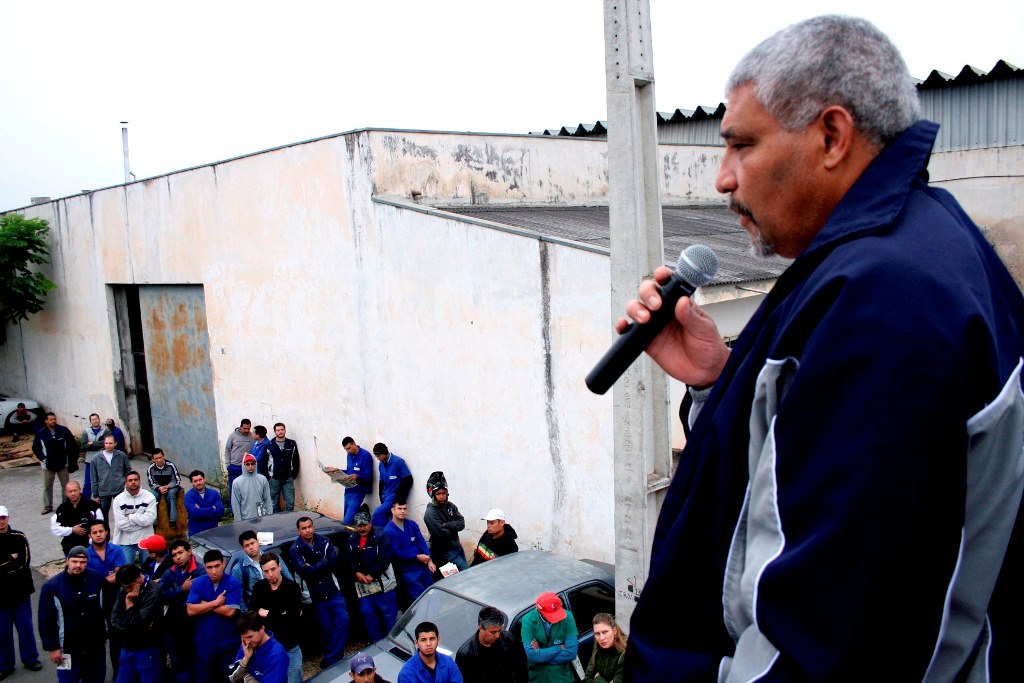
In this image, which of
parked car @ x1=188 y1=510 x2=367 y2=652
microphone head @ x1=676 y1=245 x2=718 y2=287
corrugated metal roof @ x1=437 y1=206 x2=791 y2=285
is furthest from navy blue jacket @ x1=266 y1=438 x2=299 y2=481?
microphone head @ x1=676 y1=245 x2=718 y2=287

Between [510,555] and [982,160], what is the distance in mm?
11749

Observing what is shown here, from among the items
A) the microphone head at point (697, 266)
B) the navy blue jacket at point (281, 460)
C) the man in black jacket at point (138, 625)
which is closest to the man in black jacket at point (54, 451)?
the navy blue jacket at point (281, 460)

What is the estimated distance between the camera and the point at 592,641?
22.3 ft

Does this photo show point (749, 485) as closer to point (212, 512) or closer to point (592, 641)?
point (592, 641)

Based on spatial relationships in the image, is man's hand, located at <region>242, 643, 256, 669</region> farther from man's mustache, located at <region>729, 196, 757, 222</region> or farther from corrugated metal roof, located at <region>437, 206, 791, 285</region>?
man's mustache, located at <region>729, 196, 757, 222</region>

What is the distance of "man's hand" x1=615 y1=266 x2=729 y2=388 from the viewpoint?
69.7 inches

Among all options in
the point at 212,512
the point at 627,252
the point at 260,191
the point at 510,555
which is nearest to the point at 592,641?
the point at 510,555

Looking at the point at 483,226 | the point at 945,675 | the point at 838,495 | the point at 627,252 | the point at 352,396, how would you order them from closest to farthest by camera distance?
the point at 838,495
the point at 945,675
the point at 627,252
the point at 483,226
the point at 352,396

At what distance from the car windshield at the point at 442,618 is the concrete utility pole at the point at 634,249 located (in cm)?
145

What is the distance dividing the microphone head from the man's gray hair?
0.59m

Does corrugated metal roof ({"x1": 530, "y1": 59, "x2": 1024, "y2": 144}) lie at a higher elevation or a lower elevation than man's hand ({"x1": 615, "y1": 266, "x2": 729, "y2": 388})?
higher

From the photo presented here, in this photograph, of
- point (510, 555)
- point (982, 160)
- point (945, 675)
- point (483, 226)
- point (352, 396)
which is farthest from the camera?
point (982, 160)

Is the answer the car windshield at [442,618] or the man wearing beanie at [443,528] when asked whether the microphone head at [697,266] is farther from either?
the man wearing beanie at [443,528]

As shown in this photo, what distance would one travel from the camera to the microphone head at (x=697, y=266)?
73.8 inches
